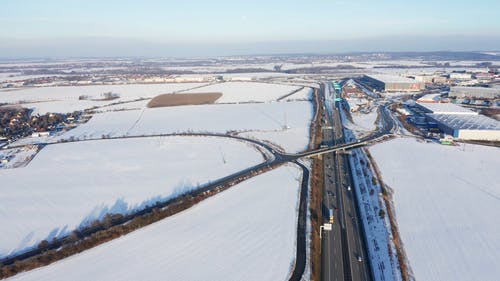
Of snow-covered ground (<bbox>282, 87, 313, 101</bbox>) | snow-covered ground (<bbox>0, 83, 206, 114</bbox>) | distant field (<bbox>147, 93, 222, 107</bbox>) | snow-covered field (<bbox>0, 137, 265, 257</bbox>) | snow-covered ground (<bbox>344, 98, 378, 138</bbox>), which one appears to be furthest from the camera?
snow-covered ground (<bbox>282, 87, 313, 101</bbox>)

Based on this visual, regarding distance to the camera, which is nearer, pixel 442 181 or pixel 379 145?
pixel 442 181

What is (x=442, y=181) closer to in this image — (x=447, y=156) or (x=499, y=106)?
(x=447, y=156)

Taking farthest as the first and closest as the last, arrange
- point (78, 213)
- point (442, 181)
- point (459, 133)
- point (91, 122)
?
point (91, 122) < point (459, 133) < point (442, 181) < point (78, 213)

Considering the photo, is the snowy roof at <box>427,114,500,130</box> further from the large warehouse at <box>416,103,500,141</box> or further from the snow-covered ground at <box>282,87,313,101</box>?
the snow-covered ground at <box>282,87,313,101</box>

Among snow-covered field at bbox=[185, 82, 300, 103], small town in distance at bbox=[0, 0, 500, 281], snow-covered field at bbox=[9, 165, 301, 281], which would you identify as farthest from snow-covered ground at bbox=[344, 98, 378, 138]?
snow-covered field at bbox=[9, 165, 301, 281]

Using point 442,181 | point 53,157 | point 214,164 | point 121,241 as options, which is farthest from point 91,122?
point 442,181

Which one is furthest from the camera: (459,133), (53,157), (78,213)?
(459,133)

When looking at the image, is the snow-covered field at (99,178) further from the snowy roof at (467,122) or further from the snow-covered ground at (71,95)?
the snow-covered ground at (71,95)
